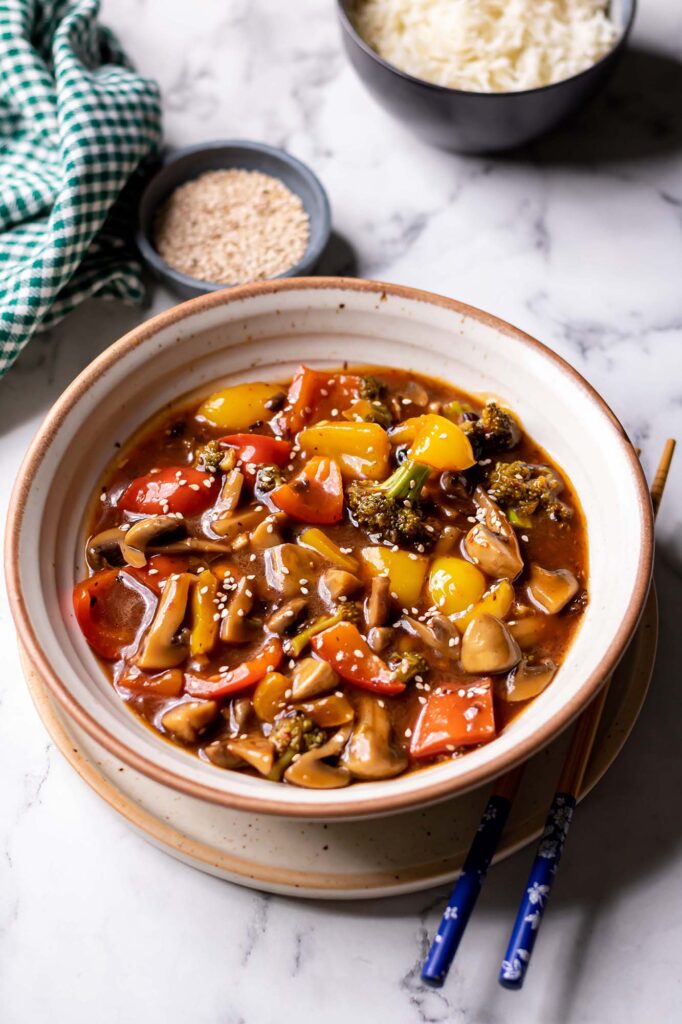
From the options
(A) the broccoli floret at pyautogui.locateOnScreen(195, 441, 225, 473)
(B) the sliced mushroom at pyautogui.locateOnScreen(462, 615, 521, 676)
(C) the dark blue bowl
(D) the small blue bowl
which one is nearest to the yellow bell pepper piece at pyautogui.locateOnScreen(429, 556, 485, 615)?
(B) the sliced mushroom at pyautogui.locateOnScreen(462, 615, 521, 676)

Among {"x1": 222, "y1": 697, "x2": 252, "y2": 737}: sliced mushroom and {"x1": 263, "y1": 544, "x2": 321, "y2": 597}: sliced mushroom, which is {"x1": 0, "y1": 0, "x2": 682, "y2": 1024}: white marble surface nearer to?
{"x1": 222, "y1": 697, "x2": 252, "y2": 737}: sliced mushroom

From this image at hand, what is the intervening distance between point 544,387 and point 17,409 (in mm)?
2007

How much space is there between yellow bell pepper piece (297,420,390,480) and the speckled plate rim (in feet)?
3.54

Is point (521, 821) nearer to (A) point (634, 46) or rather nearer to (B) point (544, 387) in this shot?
(B) point (544, 387)

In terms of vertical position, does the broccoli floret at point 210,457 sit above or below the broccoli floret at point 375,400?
below

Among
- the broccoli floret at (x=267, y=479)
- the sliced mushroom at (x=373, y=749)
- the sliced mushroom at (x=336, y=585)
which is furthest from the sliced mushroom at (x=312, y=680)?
the broccoli floret at (x=267, y=479)

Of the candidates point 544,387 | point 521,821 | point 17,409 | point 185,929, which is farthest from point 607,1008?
point 17,409

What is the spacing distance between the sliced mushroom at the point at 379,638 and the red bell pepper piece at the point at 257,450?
69 centimetres

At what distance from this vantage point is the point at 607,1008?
2912mm

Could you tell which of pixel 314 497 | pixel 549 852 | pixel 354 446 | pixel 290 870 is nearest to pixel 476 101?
pixel 354 446

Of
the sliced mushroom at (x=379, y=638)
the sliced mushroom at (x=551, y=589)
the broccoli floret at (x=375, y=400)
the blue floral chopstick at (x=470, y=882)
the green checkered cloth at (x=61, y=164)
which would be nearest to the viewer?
the blue floral chopstick at (x=470, y=882)

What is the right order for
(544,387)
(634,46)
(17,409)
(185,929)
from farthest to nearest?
(634,46), (17,409), (544,387), (185,929)

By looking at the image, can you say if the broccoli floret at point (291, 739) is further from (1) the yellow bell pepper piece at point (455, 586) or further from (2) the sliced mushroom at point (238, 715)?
(1) the yellow bell pepper piece at point (455, 586)

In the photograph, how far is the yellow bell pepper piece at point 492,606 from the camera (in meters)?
3.10
